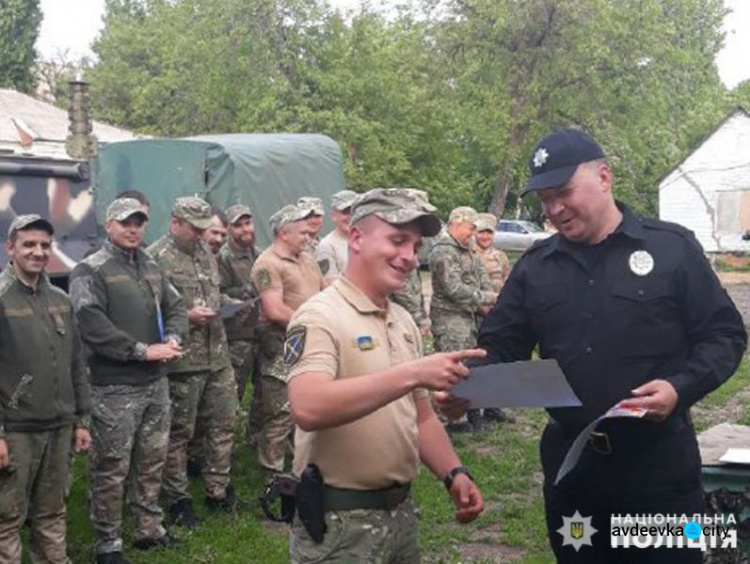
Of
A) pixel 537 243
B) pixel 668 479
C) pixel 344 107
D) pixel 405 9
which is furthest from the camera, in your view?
pixel 405 9

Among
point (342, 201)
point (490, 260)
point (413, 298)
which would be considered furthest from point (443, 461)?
point (490, 260)

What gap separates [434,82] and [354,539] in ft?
89.0

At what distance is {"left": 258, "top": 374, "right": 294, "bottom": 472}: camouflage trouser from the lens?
7113mm

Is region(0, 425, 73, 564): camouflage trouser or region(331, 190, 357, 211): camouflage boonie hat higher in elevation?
region(331, 190, 357, 211): camouflage boonie hat

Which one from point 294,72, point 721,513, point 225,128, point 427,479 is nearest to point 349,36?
point 294,72

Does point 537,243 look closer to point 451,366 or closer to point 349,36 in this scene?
point 451,366

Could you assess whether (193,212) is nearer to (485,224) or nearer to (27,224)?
(27,224)

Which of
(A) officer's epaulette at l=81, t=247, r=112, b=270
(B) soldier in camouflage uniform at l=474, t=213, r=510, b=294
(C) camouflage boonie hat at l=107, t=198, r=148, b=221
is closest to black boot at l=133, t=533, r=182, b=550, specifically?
(A) officer's epaulette at l=81, t=247, r=112, b=270

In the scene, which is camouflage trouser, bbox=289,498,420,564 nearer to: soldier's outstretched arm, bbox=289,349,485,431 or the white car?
soldier's outstretched arm, bbox=289,349,485,431

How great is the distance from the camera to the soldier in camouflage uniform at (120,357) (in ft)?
18.4

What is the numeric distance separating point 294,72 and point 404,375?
2252 cm

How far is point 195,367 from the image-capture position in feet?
21.1

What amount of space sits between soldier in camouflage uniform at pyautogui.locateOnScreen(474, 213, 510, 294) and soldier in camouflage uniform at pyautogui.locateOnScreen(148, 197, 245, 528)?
364 cm

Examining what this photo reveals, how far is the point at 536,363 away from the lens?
301cm
